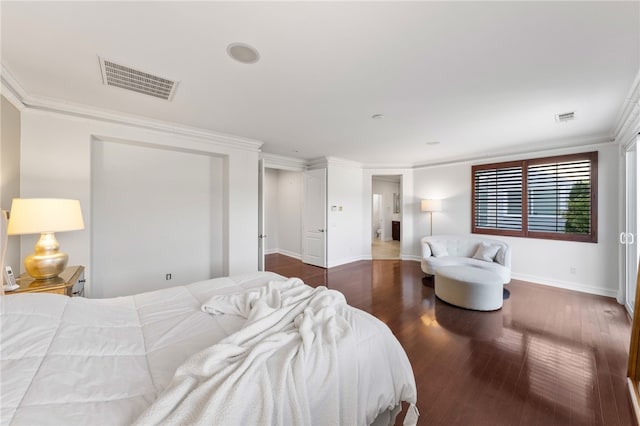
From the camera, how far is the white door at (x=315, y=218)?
5566 millimetres

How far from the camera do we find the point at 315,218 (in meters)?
5.77

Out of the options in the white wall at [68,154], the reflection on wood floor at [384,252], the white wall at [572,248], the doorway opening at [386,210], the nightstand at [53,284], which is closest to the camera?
the nightstand at [53,284]

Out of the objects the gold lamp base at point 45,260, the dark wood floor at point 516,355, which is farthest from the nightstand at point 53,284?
the dark wood floor at point 516,355

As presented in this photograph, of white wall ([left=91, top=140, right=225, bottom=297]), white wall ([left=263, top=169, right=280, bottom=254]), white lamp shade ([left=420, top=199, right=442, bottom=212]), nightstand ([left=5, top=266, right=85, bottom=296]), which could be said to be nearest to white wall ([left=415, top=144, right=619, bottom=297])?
white lamp shade ([left=420, top=199, right=442, bottom=212])

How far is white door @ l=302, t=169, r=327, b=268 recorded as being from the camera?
557 cm

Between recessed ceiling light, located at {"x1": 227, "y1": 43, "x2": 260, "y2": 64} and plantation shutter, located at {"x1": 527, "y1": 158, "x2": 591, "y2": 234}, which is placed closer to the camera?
recessed ceiling light, located at {"x1": 227, "y1": 43, "x2": 260, "y2": 64}

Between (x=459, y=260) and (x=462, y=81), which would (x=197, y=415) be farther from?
(x=459, y=260)

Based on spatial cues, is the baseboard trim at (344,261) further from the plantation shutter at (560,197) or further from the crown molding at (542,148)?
the plantation shutter at (560,197)

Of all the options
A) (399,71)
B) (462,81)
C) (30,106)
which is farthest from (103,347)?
(462,81)

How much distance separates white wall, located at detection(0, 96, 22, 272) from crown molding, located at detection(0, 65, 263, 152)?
0.48 ft

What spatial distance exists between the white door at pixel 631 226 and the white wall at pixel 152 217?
562cm

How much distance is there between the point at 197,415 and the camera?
0.81m

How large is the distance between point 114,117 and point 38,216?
1.47m

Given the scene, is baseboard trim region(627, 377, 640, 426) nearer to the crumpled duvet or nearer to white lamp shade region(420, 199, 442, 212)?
the crumpled duvet
